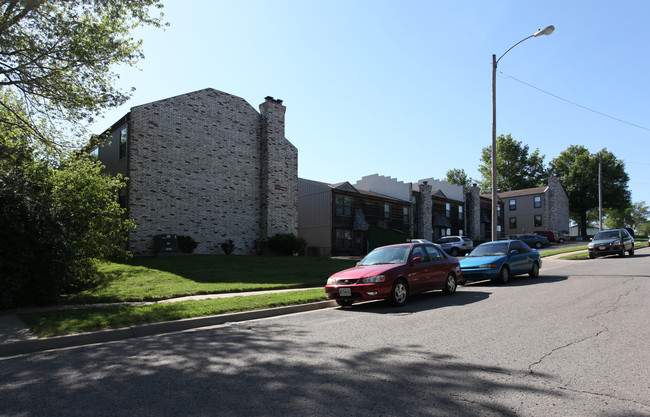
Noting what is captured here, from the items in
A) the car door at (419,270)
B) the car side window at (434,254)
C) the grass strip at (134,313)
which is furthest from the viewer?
the car side window at (434,254)

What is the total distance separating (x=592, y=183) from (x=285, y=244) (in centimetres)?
5463

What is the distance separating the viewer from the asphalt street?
3.56m

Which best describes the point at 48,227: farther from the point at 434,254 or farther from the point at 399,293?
the point at 434,254

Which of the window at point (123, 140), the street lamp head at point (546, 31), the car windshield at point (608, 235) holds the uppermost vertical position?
the street lamp head at point (546, 31)

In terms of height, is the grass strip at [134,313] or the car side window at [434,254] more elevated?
the car side window at [434,254]

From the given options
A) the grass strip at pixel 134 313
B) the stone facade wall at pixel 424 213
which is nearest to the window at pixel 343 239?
the stone facade wall at pixel 424 213

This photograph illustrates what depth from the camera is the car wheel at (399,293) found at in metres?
9.19

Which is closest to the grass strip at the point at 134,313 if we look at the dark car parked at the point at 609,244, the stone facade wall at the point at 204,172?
the stone facade wall at the point at 204,172

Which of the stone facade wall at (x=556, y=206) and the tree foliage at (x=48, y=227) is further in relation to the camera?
the stone facade wall at (x=556, y=206)

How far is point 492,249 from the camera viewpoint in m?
14.6

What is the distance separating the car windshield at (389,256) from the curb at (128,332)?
2480 mm

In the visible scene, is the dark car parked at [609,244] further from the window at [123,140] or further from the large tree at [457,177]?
the large tree at [457,177]

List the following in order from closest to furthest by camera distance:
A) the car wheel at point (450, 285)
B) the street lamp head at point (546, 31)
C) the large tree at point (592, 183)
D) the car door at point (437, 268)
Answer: the car door at point (437, 268)
the car wheel at point (450, 285)
the street lamp head at point (546, 31)
the large tree at point (592, 183)

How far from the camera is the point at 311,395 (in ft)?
12.4
